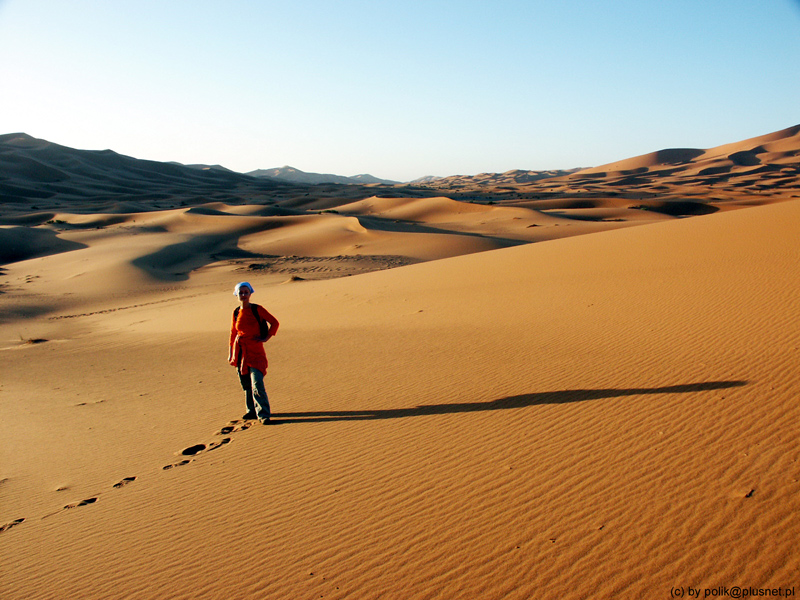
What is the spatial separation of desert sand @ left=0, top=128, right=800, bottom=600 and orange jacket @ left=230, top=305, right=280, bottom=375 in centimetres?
69

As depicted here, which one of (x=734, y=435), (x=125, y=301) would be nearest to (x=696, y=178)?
(x=125, y=301)

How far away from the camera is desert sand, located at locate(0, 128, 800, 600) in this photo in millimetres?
3301

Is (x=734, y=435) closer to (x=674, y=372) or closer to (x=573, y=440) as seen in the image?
(x=573, y=440)

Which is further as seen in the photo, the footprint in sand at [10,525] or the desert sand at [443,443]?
the footprint in sand at [10,525]

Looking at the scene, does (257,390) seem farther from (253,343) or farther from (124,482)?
(124,482)

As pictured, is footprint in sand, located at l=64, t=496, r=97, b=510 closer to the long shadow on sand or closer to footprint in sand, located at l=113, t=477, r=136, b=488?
footprint in sand, located at l=113, t=477, r=136, b=488

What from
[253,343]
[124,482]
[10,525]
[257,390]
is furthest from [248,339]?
[10,525]

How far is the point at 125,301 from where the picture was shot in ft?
64.2

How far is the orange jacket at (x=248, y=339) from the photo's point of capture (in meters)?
6.10

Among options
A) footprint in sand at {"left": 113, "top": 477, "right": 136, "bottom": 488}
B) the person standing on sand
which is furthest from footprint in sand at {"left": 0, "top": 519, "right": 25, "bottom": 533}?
the person standing on sand

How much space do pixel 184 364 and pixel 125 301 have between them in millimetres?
11630

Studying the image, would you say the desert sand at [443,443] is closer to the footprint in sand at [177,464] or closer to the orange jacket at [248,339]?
the footprint in sand at [177,464]

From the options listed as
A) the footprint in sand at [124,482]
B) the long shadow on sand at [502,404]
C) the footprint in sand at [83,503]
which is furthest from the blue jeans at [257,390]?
the footprint in sand at [83,503]

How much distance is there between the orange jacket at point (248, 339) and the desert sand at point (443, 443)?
69 cm
